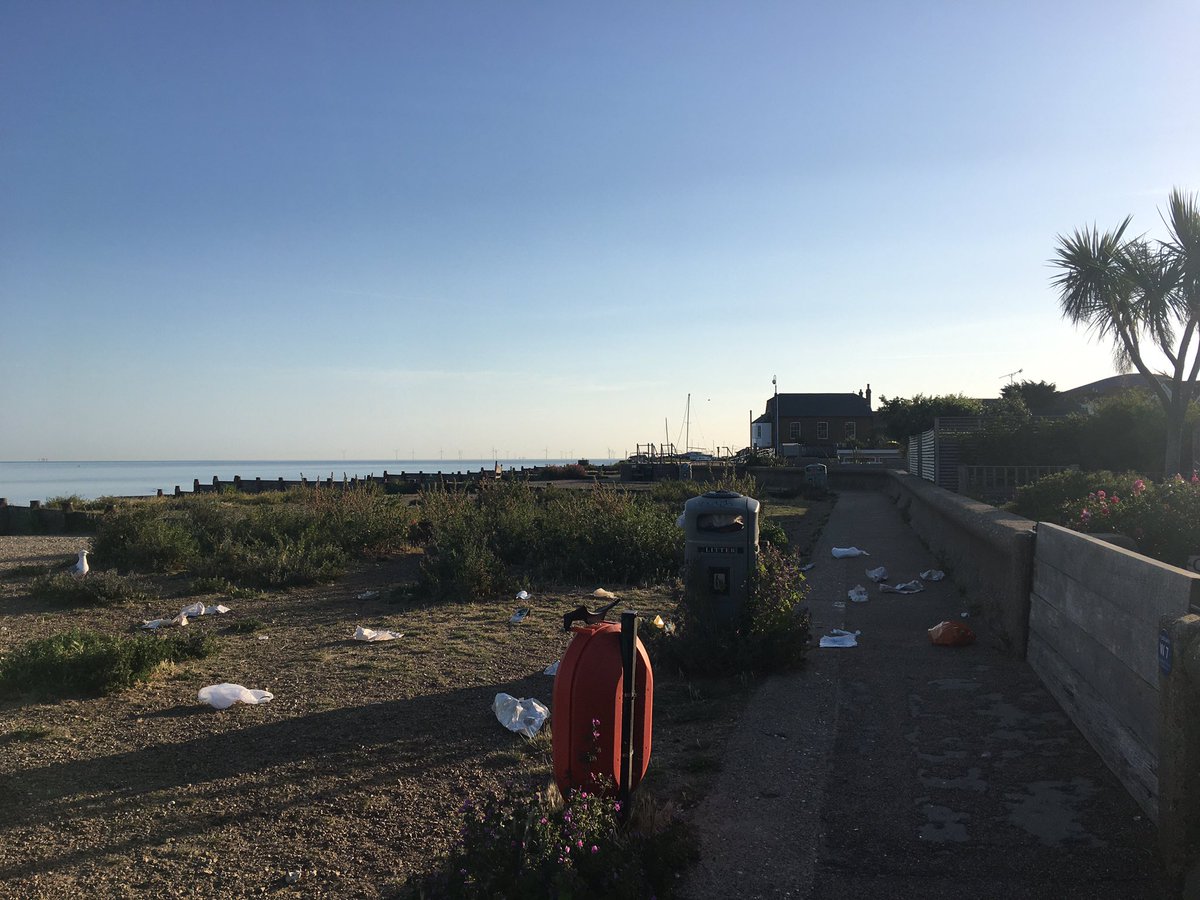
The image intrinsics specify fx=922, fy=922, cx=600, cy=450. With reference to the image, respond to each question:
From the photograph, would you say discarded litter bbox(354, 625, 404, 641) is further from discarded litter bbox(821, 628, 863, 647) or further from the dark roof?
the dark roof

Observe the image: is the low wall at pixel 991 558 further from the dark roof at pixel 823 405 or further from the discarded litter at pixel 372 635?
the dark roof at pixel 823 405

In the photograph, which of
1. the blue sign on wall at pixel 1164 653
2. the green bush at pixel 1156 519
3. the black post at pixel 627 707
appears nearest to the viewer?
the blue sign on wall at pixel 1164 653

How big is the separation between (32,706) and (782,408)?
79888 millimetres

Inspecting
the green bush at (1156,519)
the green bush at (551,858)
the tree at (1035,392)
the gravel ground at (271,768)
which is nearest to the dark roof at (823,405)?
the tree at (1035,392)

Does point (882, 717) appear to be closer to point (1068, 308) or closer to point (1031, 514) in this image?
point (1031, 514)

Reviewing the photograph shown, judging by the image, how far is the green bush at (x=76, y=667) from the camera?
22.0 ft

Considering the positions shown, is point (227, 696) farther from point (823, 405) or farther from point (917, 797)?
point (823, 405)

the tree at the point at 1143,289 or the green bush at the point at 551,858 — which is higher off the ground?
the tree at the point at 1143,289

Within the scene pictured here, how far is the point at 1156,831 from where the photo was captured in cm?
393

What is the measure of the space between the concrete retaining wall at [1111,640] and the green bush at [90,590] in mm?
9892

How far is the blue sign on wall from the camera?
11.9ft

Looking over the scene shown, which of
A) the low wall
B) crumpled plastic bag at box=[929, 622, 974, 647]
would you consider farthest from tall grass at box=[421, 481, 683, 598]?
crumpled plastic bag at box=[929, 622, 974, 647]

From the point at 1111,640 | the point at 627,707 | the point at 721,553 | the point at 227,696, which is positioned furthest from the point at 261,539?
the point at 1111,640

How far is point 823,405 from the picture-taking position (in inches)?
3268
